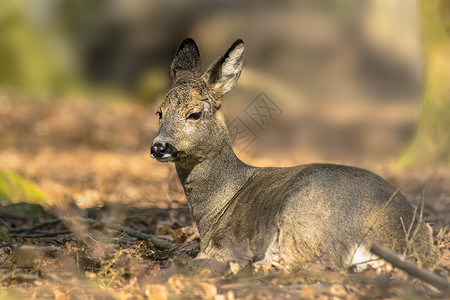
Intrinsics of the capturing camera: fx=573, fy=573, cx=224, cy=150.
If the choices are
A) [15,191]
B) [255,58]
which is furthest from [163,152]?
[255,58]

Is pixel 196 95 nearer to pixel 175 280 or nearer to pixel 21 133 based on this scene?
pixel 175 280

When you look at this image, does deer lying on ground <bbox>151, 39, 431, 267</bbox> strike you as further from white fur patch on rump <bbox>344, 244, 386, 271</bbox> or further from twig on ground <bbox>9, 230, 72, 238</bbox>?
twig on ground <bbox>9, 230, 72, 238</bbox>

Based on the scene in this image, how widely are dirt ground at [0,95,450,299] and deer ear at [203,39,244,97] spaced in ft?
5.09

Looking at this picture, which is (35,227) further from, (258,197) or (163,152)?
(258,197)

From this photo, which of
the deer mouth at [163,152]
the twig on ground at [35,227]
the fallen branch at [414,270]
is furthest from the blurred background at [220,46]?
the fallen branch at [414,270]

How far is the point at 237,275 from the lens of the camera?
13.7 feet

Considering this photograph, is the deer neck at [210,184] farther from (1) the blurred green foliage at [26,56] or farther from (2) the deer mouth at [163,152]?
(1) the blurred green foliage at [26,56]

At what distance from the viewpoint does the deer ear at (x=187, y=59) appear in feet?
19.4

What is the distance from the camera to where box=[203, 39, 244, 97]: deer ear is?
529 cm

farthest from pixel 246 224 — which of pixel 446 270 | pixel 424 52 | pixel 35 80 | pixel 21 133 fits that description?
pixel 35 80

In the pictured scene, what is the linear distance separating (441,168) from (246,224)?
674 cm

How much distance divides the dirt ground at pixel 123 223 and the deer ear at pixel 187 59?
1065 mm

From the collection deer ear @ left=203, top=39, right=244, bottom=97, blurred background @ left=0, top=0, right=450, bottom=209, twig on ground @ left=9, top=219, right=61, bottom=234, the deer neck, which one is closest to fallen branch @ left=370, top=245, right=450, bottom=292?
the deer neck

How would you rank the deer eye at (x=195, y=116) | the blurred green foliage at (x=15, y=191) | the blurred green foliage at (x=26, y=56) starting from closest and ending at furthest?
Answer: the deer eye at (x=195, y=116) → the blurred green foliage at (x=15, y=191) → the blurred green foliage at (x=26, y=56)
